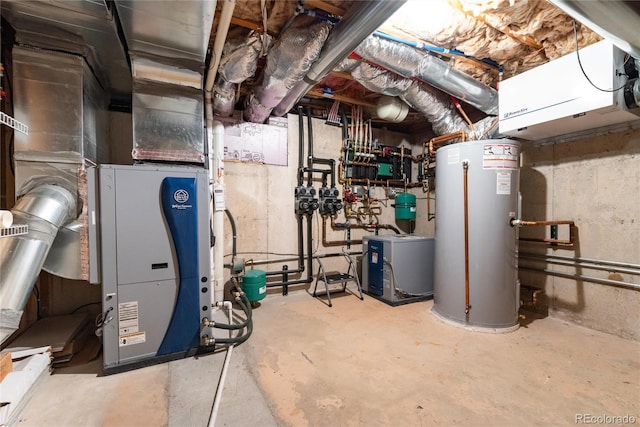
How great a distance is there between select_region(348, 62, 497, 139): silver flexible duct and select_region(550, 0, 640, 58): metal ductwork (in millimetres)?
1452

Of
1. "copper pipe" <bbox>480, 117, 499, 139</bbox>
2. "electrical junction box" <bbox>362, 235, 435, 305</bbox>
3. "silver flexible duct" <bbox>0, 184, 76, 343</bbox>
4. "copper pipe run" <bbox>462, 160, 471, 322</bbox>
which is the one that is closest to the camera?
"silver flexible duct" <bbox>0, 184, 76, 343</bbox>

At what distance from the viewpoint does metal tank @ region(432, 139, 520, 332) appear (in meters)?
2.58

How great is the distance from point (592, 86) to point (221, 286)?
381 cm

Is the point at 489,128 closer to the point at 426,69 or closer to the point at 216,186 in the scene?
the point at 426,69

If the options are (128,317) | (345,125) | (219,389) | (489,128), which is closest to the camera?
(219,389)

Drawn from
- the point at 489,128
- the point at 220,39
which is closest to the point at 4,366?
the point at 220,39

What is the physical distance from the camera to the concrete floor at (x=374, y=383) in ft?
5.06

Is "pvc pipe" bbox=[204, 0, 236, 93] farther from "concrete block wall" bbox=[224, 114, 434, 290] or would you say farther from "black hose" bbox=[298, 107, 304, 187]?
"black hose" bbox=[298, 107, 304, 187]

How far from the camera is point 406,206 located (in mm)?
4227

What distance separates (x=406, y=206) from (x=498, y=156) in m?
1.75

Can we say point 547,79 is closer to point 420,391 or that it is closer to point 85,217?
point 420,391

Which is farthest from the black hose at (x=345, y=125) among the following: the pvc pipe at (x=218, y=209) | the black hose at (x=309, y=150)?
the pvc pipe at (x=218, y=209)

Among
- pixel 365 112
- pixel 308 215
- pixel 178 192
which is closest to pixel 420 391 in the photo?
pixel 178 192

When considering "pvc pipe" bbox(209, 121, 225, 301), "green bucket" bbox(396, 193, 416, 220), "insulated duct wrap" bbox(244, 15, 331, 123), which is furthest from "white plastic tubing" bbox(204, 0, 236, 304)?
"green bucket" bbox(396, 193, 416, 220)
